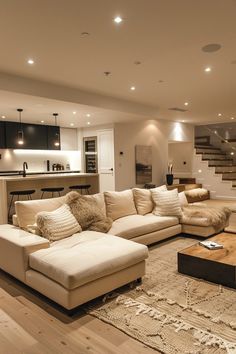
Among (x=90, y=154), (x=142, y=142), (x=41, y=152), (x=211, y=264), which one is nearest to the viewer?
(x=211, y=264)

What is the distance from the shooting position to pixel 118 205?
4.50 m

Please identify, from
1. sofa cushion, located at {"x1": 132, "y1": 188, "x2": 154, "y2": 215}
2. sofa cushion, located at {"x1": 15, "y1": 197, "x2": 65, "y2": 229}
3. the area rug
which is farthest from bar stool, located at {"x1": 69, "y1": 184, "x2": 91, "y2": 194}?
the area rug

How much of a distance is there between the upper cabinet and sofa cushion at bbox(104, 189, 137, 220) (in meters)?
4.27

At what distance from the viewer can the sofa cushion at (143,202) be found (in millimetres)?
4852

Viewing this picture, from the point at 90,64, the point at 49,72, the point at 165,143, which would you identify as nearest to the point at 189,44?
the point at 90,64

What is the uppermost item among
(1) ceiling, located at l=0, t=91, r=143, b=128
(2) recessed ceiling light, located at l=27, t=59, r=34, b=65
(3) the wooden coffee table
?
(2) recessed ceiling light, located at l=27, t=59, r=34, b=65

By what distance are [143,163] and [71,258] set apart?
21.1 feet

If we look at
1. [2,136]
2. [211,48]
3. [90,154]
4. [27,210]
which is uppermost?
[211,48]

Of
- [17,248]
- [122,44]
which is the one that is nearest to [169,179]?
[122,44]

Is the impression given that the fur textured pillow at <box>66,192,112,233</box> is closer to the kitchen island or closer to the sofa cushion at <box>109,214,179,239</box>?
the sofa cushion at <box>109,214,179,239</box>

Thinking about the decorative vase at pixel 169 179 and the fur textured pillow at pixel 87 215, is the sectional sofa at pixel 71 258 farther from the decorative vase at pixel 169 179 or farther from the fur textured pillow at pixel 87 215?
the decorative vase at pixel 169 179

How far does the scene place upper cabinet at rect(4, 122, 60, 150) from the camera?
7.53 meters

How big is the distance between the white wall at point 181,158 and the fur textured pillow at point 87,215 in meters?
7.38

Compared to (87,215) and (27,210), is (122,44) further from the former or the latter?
(27,210)
